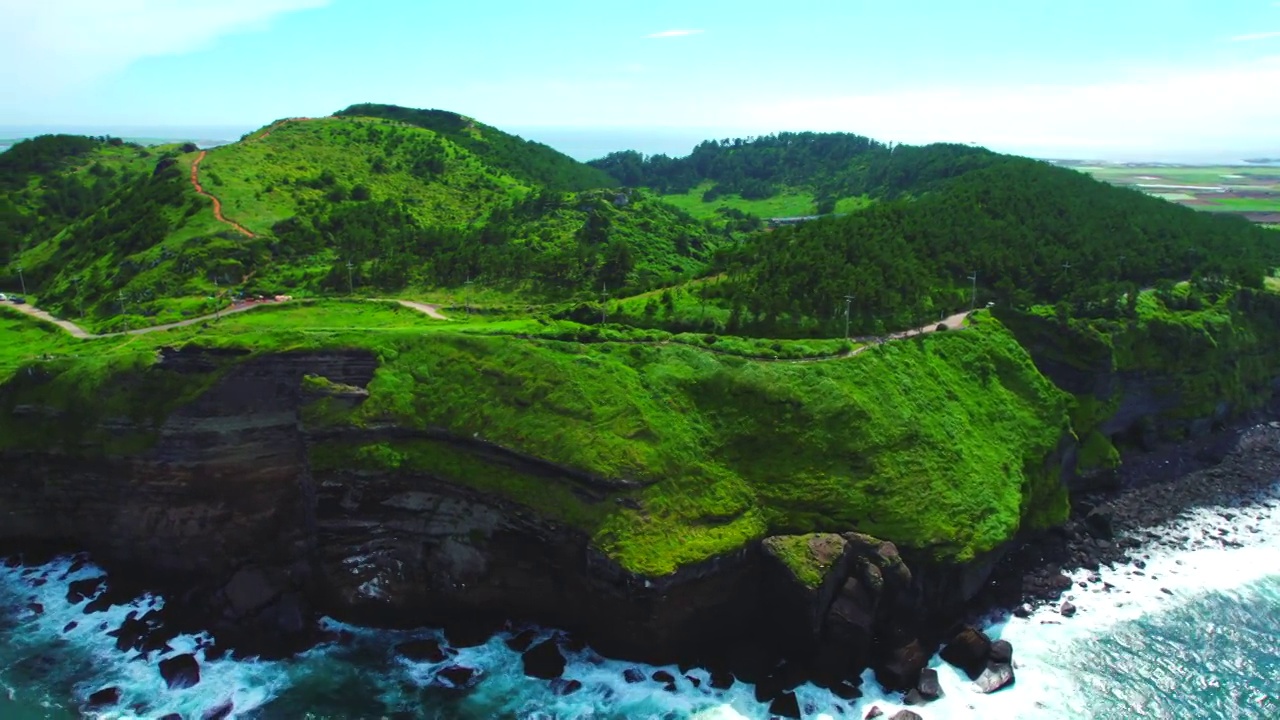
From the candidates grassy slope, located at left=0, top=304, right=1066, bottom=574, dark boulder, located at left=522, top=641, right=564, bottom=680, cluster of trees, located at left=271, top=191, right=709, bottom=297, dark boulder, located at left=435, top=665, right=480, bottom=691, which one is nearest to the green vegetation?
grassy slope, located at left=0, top=304, right=1066, bottom=574

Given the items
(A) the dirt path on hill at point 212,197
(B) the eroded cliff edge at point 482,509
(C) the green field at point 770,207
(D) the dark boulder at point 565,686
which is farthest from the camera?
(C) the green field at point 770,207

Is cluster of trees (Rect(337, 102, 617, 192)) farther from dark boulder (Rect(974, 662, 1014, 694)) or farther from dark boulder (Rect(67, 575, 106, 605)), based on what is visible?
dark boulder (Rect(974, 662, 1014, 694))

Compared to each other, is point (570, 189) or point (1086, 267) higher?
point (570, 189)

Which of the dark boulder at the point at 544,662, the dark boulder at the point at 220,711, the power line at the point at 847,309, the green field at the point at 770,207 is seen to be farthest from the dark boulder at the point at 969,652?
the green field at the point at 770,207

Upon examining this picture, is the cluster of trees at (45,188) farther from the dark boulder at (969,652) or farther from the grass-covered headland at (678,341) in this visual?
the dark boulder at (969,652)

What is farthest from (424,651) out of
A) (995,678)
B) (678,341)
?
(995,678)

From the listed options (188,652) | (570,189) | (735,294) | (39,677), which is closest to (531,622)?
(188,652)

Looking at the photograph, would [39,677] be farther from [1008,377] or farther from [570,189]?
[570,189]
